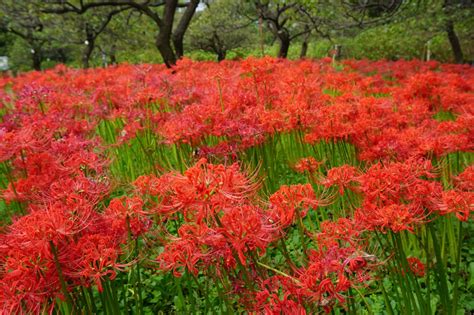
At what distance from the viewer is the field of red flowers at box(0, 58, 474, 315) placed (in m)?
1.30

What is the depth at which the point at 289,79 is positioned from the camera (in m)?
3.75

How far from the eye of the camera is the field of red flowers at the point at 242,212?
130cm

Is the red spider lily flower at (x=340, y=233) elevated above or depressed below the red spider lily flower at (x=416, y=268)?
above

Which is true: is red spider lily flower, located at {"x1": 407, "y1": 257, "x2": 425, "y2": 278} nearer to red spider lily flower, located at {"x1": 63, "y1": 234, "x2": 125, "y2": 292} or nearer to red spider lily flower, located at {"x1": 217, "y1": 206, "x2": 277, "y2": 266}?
red spider lily flower, located at {"x1": 217, "y1": 206, "x2": 277, "y2": 266}

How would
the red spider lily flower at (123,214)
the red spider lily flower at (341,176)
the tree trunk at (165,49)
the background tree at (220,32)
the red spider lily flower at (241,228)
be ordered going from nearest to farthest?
the red spider lily flower at (241,228) → the red spider lily flower at (123,214) → the red spider lily flower at (341,176) → the tree trunk at (165,49) → the background tree at (220,32)

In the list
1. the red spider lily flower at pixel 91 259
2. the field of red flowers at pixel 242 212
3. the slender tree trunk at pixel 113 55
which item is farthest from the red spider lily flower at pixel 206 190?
the slender tree trunk at pixel 113 55

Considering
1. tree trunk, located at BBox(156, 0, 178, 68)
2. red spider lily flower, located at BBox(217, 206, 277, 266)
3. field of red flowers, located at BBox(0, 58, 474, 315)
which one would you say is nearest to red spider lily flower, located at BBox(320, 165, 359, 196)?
field of red flowers, located at BBox(0, 58, 474, 315)

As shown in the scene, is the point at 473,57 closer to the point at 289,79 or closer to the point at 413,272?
the point at 289,79

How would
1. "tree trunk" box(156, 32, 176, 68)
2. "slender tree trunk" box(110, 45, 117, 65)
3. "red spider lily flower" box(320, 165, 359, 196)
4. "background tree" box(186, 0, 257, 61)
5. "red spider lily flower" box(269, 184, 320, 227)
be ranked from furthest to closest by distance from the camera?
1. "slender tree trunk" box(110, 45, 117, 65)
2. "background tree" box(186, 0, 257, 61)
3. "tree trunk" box(156, 32, 176, 68)
4. "red spider lily flower" box(320, 165, 359, 196)
5. "red spider lily flower" box(269, 184, 320, 227)

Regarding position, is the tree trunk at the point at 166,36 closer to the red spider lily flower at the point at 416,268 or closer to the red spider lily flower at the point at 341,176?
the red spider lily flower at the point at 341,176

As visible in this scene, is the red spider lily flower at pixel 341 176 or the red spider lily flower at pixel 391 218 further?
the red spider lily flower at pixel 341 176

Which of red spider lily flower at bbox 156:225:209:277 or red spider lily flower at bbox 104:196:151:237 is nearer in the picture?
red spider lily flower at bbox 156:225:209:277

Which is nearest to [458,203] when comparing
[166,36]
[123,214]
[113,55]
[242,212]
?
[242,212]

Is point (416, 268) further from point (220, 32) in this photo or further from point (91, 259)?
point (220, 32)
